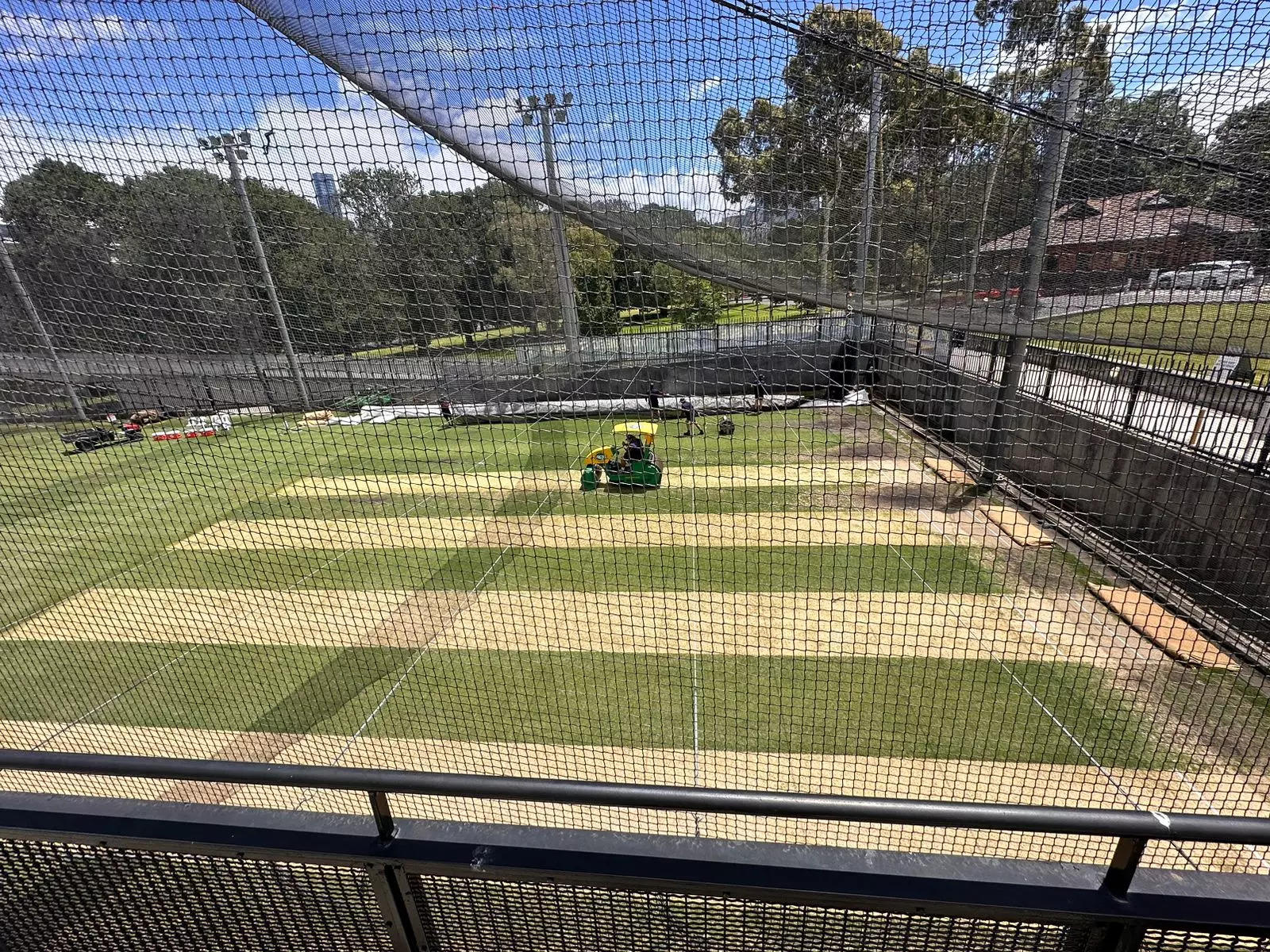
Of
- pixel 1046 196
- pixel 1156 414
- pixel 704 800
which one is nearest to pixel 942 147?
pixel 1046 196

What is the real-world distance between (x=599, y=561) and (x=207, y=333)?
4.01 meters

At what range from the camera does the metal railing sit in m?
0.95

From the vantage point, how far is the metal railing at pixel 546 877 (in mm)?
948

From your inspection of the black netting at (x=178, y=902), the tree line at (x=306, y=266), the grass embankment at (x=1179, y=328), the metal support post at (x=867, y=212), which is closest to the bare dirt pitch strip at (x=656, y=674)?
the tree line at (x=306, y=266)

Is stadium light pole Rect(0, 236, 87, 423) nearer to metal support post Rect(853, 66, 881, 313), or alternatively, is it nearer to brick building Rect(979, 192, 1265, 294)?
metal support post Rect(853, 66, 881, 313)

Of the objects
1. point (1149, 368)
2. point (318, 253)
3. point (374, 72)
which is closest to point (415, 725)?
point (318, 253)

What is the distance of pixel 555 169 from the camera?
1.78m

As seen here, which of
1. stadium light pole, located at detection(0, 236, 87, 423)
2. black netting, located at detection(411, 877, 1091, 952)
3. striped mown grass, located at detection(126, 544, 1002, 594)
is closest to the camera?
black netting, located at detection(411, 877, 1091, 952)

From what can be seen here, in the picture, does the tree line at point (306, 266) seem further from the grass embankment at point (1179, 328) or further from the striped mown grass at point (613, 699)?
the striped mown grass at point (613, 699)

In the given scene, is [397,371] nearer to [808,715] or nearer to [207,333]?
[207,333]

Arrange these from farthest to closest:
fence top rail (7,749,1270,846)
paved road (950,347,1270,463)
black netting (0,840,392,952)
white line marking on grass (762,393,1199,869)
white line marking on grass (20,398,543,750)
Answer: paved road (950,347,1270,463)
white line marking on grass (20,398,543,750)
white line marking on grass (762,393,1199,869)
black netting (0,840,392,952)
fence top rail (7,749,1270,846)

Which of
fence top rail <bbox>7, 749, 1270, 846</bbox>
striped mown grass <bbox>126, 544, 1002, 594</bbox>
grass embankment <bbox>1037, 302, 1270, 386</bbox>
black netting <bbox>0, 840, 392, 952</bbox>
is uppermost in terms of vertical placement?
grass embankment <bbox>1037, 302, 1270, 386</bbox>

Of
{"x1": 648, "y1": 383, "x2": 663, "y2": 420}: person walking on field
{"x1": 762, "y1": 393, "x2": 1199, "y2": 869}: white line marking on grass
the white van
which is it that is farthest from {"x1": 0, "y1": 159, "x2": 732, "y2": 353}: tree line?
{"x1": 762, "y1": 393, "x2": 1199, "y2": 869}: white line marking on grass

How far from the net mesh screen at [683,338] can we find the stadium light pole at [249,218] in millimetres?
14
